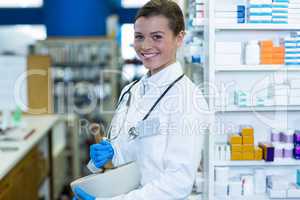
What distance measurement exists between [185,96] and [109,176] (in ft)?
1.54

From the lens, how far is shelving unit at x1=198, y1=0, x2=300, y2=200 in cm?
233

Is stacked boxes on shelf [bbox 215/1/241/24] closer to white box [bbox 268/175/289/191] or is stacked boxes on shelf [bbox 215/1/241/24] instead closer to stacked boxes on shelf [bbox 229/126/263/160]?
stacked boxes on shelf [bbox 229/126/263/160]

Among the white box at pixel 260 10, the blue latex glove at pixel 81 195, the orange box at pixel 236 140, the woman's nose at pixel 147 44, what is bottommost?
the blue latex glove at pixel 81 195

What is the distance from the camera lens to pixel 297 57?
2406mm

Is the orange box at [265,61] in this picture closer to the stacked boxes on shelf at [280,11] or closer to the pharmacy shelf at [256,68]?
the pharmacy shelf at [256,68]

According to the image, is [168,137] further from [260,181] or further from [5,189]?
[5,189]

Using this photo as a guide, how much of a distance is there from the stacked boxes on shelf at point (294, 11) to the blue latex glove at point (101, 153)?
1.28 metres

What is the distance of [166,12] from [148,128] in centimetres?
47

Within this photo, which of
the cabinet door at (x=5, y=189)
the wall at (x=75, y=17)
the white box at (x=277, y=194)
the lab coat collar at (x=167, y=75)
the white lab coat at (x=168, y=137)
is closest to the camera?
the white lab coat at (x=168, y=137)

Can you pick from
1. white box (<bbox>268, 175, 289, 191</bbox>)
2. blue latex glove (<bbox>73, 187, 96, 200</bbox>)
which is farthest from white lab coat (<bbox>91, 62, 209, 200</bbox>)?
white box (<bbox>268, 175, 289, 191</bbox>)

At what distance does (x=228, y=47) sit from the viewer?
2375mm

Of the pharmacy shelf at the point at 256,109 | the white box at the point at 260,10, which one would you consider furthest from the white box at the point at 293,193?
the white box at the point at 260,10

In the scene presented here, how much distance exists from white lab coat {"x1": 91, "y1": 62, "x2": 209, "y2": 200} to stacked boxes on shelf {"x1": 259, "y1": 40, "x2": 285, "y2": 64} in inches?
30.4

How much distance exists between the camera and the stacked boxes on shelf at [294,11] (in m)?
2.40
